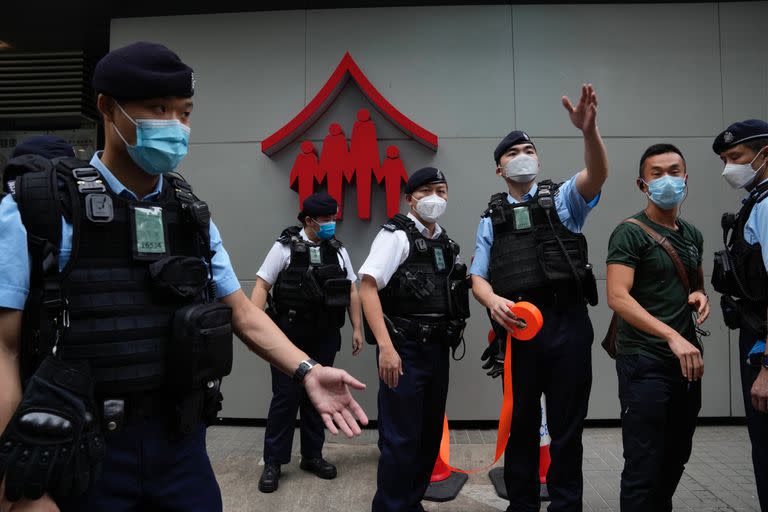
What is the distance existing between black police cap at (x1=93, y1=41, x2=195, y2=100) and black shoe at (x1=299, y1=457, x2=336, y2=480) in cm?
334

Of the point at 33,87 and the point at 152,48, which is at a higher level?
the point at 33,87

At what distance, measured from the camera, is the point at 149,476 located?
149 centimetres

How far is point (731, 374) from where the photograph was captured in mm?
5074

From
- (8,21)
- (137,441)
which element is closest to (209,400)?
(137,441)

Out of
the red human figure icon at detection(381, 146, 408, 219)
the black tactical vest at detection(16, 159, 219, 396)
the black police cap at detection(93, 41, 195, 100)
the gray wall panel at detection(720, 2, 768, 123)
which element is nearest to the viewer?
the black tactical vest at detection(16, 159, 219, 396)

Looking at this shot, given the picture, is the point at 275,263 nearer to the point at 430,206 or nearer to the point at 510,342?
the point at 430,206

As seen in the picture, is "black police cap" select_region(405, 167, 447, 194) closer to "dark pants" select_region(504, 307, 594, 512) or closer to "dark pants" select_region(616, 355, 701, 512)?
"dark pants" select_region(504, 307, 594, 512)

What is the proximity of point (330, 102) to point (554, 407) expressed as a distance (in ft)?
12.5

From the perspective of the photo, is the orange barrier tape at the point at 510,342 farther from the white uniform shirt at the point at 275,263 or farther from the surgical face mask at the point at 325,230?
the surgical face mask at the point at 325,230

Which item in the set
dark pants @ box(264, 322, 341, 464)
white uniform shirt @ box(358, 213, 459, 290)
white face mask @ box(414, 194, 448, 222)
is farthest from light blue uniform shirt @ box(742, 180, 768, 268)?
dark pants @ box(264, 322, 341, 464)

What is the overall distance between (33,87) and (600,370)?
7.83m

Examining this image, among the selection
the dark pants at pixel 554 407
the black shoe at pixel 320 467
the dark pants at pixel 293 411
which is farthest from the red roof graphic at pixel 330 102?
the black shoe at pixel 320 467

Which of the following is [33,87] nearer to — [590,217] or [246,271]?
[246,271]

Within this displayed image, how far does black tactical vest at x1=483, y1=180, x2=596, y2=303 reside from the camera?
2.85 meters
